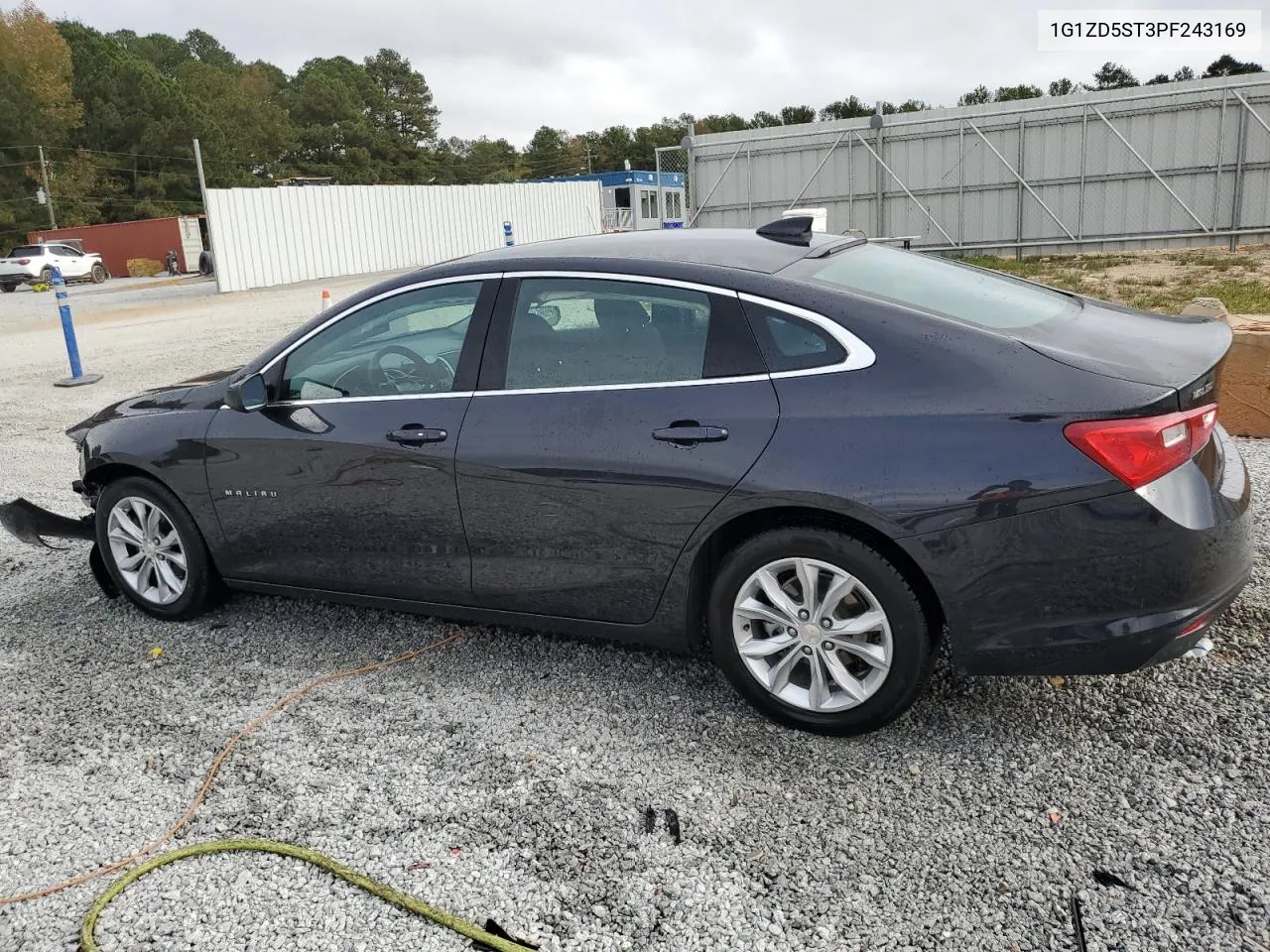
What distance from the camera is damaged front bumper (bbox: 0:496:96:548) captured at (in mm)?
5223

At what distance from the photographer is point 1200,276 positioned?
48.2 feet

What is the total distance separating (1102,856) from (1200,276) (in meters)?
14.1

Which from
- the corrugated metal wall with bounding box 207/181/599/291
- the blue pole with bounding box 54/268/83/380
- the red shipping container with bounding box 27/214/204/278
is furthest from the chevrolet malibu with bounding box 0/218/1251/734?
the red shipping container with bounding box 27/214/204/278

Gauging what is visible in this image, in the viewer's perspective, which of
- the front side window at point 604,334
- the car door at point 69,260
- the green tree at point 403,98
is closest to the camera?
the front side window at point 604,334

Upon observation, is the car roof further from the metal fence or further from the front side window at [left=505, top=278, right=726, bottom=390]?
the metal fence

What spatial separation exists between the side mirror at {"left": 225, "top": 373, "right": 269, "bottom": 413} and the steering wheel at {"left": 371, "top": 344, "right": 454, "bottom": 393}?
19.7 inches

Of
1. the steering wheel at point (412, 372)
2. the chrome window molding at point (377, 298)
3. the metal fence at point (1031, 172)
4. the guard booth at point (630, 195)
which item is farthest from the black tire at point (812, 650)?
the guard booth at point (630, 195)

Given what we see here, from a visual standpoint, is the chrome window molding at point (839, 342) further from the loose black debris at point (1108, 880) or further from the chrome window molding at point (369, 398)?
Answer: the loose black debris at point (1108, 880)

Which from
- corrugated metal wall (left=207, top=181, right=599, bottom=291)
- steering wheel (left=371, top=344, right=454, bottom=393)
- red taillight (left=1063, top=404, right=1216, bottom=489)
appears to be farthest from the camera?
corrugated metal wall (left=207, top=181, right=599, bottom=291)

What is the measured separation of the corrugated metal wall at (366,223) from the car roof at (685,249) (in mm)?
21546

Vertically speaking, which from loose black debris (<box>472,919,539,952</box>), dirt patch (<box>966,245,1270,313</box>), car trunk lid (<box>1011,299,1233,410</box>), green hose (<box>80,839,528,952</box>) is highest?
car trunk lid (<box>1011,299,1233,410</box>)

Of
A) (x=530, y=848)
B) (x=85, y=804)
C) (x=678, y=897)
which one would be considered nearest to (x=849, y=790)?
(x=678, y=897)

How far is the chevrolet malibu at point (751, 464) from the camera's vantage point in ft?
9.96

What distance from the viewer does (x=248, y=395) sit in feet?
14.3
